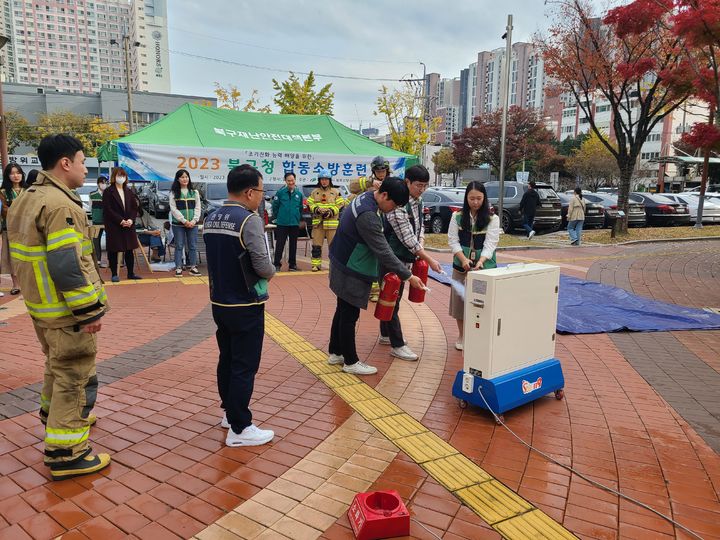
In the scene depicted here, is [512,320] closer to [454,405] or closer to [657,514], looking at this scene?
[454,405]

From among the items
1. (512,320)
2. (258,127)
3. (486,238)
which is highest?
(258,127)

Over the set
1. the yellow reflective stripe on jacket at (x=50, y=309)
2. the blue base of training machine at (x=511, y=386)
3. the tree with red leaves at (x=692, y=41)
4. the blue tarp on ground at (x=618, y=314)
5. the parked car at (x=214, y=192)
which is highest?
the tree with red leaves at (x=692, y=41)

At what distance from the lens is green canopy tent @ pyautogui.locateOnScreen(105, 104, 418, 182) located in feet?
30.3

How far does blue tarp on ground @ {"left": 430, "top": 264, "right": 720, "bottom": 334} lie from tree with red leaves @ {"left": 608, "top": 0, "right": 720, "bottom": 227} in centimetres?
284

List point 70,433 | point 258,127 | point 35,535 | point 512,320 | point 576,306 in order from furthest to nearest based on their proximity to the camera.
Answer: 1. point 258,127
2. point 576,306
3. point 512,320
4. point 70,433
5. point 35,535

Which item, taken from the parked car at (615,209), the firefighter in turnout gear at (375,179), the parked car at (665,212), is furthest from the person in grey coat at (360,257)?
the parked car at (665,212)

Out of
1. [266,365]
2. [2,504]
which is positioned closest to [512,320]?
[266,365]

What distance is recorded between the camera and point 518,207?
1680cm

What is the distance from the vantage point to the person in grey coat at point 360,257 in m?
4.21

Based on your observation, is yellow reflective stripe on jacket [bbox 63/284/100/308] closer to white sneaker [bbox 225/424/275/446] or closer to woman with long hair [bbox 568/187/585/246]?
white sneaker [bbox 225/424/275/446]

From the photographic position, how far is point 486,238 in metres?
4.91

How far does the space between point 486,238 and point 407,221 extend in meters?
0.77

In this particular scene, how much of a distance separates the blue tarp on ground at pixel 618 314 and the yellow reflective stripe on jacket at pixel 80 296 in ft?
13.9

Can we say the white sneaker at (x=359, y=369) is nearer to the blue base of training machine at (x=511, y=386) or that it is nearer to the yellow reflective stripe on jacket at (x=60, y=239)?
the blue base of training machine at (x=511, y=386)
